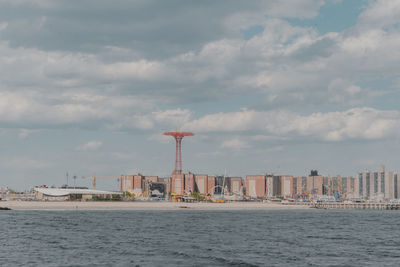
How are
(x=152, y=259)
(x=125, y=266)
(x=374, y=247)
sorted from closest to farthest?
(x=125, y=266) → (x=152, y=259) → (x=374, y=247)

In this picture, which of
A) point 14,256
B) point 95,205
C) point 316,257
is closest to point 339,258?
point 316,257

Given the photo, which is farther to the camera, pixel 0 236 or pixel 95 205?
pixel 95 205

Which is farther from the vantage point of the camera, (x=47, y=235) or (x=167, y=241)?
(x=47, y=235)

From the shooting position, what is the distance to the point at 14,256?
52.6 metres

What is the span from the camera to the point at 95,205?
646 feet

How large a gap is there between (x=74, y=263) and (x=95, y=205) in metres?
153

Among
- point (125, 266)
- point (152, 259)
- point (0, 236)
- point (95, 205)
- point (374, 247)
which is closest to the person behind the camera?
point (125, 266)

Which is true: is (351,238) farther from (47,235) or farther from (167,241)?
(47,235)

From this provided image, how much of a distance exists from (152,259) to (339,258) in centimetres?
2090

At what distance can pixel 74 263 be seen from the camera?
48.2 m

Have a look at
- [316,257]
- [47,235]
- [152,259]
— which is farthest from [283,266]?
[47,235]

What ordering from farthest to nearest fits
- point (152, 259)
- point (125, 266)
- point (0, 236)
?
point (0, 236) < point (152, 259) < point (125, 266)

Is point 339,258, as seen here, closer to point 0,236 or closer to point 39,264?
point 39,264

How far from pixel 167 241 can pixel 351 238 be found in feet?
101
